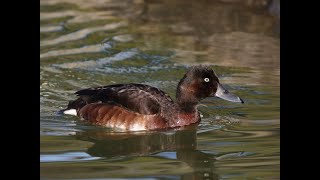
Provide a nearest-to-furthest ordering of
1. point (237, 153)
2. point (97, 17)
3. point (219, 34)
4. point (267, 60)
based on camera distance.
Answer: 1. point (237, 153)
2. point (267, 60)
3. point (219, 34)
4. point (97, 17)

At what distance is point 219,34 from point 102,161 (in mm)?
7322

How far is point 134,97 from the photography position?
910 centimetres

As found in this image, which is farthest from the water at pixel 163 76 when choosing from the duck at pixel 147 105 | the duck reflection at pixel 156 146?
the duck at pixel 147 105

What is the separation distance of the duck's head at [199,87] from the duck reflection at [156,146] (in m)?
0.46

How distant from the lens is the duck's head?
30.2ft

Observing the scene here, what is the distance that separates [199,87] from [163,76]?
220 cm

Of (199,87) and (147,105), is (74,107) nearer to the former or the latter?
(147,105)

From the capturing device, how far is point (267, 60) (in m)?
12.4

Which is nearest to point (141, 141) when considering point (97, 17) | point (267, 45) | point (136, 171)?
point (136, 171)

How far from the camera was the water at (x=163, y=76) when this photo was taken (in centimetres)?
732

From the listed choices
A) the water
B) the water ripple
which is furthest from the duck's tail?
the water ripple

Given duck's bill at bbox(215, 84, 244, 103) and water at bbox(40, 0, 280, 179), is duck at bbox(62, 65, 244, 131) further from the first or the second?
water at bbox(40, 0, 280, 179)

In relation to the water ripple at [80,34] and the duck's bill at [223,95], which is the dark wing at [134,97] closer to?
the duck's bill at [223,95]
